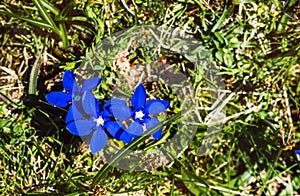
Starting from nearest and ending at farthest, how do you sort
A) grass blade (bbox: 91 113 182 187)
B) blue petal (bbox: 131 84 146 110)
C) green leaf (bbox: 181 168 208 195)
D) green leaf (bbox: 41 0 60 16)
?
→ 1. grass blade (bbox: 91 113 182 187)
2. blue petal (bbox: 131 84 146 110)
3. green leaf (bbox: 41 0 60 16)
4. green leaf (bbox: 181 168 208 195)

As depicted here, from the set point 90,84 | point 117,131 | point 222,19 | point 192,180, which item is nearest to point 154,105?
point 117,131

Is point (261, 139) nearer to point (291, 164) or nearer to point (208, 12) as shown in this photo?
point (291, 164)

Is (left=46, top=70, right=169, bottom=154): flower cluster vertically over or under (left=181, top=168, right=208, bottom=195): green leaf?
over

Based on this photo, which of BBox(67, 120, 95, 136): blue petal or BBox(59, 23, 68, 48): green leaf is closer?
BBox(67, 120, 95, 136): blue petal

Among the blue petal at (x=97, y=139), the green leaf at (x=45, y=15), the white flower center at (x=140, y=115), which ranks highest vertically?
the green leaf at (x=45, y=15)

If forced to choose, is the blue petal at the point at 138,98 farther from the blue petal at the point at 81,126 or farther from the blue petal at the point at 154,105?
the blue petal at the point at 81,126

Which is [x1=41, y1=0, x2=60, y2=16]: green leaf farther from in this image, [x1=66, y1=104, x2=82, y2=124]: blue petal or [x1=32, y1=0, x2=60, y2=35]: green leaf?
[x1=66, y1=104, x2=82, y2=124]: blue petal

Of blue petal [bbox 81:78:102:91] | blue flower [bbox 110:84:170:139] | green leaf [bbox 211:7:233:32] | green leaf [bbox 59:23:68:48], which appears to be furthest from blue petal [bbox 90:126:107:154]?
green leaf [bbox 211:7:233:32]

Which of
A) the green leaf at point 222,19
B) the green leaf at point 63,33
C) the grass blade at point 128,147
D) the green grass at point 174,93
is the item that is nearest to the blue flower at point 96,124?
the grass blade at point 128,147
